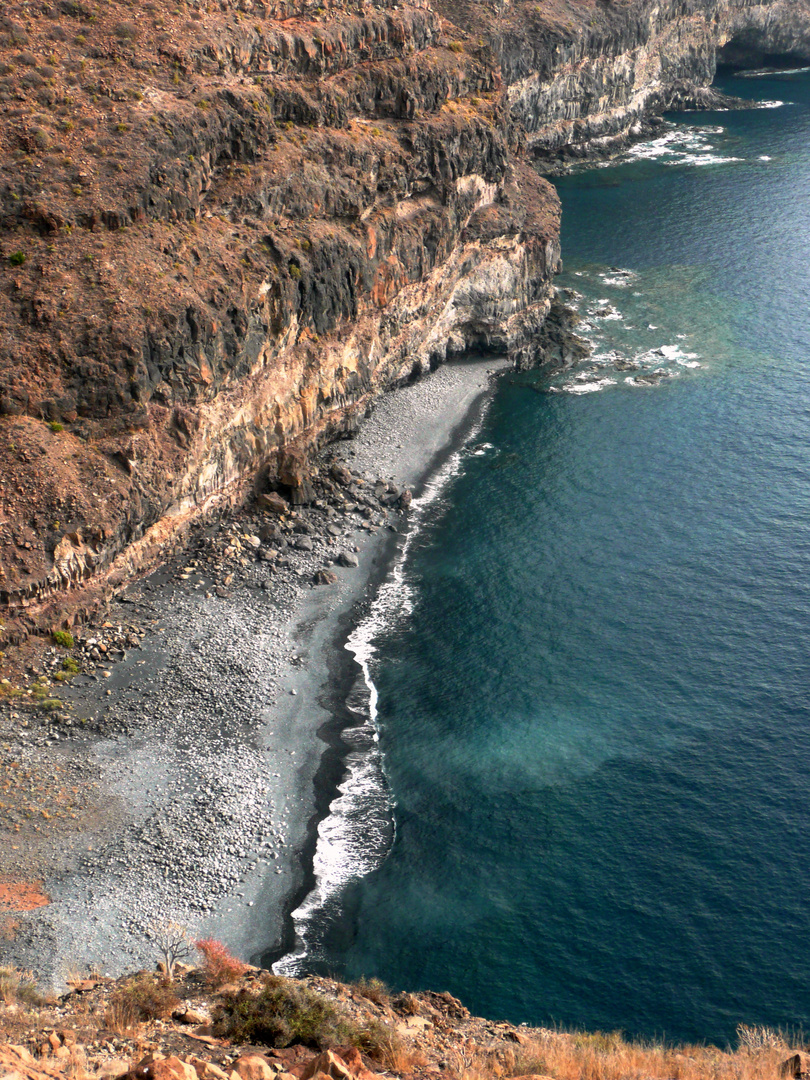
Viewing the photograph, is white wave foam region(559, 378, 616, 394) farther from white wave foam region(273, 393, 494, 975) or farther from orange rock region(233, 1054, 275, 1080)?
orange rock region(233, 1054, 275, 1080)

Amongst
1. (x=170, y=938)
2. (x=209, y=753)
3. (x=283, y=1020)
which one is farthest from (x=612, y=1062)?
(x=209, y=753)

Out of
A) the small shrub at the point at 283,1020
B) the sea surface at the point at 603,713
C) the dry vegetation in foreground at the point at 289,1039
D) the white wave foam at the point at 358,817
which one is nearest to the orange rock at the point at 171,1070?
the dry vegetation in foreground at the point at 289,1039

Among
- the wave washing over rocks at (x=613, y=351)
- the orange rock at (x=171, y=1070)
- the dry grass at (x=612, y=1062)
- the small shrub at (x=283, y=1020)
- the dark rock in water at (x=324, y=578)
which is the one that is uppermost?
the wave washing over rocks at (x=613, y=351)

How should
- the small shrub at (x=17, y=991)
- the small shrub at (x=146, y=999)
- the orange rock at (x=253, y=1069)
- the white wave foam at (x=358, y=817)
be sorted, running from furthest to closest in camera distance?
the white wave foam at (x=358, y=817) → the small shrub at (x=17, y=991) → the small shrub at (x=146, y=999) → the orange rock at (x=253, y=1069)

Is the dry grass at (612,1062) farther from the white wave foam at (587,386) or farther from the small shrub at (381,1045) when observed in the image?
the white wave foam at (587,386)

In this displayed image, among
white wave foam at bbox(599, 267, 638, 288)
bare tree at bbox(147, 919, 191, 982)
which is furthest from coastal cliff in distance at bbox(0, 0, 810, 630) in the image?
bare tree at bbox(147, 919, 191, 982)
